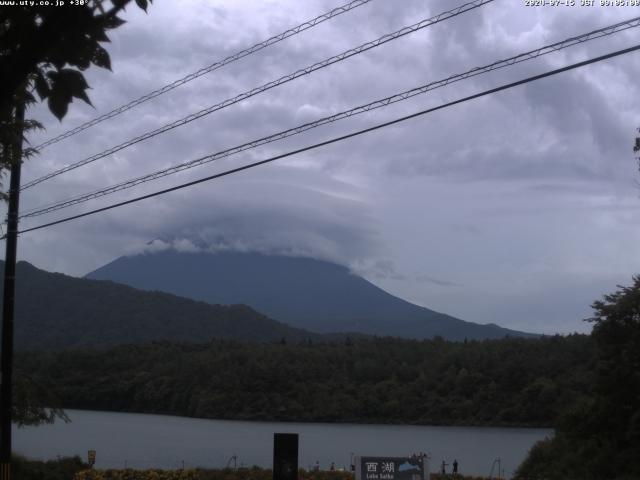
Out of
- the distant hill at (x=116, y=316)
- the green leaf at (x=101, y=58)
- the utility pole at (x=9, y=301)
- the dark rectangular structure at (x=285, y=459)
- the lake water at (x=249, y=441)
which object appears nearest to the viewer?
the green leaf at (x=101, y=58)

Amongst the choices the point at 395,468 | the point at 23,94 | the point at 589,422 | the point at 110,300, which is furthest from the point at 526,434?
the point at 110,300

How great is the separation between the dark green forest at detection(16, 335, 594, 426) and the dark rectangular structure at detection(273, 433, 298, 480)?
48144 mm

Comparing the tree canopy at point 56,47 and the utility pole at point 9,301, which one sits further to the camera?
the utility pole at point 9,301

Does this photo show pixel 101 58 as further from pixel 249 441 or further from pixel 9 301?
pixel 249 441

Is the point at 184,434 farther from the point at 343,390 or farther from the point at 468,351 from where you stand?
the point at 468,351

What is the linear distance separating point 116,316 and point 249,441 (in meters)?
108

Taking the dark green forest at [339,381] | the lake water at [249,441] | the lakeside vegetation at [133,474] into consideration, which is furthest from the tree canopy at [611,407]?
the dark green forest at [339,381]

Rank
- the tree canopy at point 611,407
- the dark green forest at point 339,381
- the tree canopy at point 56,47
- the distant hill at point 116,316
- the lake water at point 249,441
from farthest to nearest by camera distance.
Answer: the distant hill at point 116,316 → the dark green forest at point 339,381 → the lake water at point 249,441 → the tree canopy at point 611,407 → the tree canopy at point 56,47

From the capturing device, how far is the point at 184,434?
60094mm

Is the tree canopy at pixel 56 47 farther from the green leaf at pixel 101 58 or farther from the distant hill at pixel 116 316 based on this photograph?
the distant hill at pixel 116 316

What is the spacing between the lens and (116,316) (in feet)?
525

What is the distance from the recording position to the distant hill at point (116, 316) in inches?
5797

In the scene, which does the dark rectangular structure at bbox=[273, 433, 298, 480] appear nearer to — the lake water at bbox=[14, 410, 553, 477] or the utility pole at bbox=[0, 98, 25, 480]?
the utility pole at bbox=[0, 98, 25, 480]

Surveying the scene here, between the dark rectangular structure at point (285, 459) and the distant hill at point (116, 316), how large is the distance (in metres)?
131
